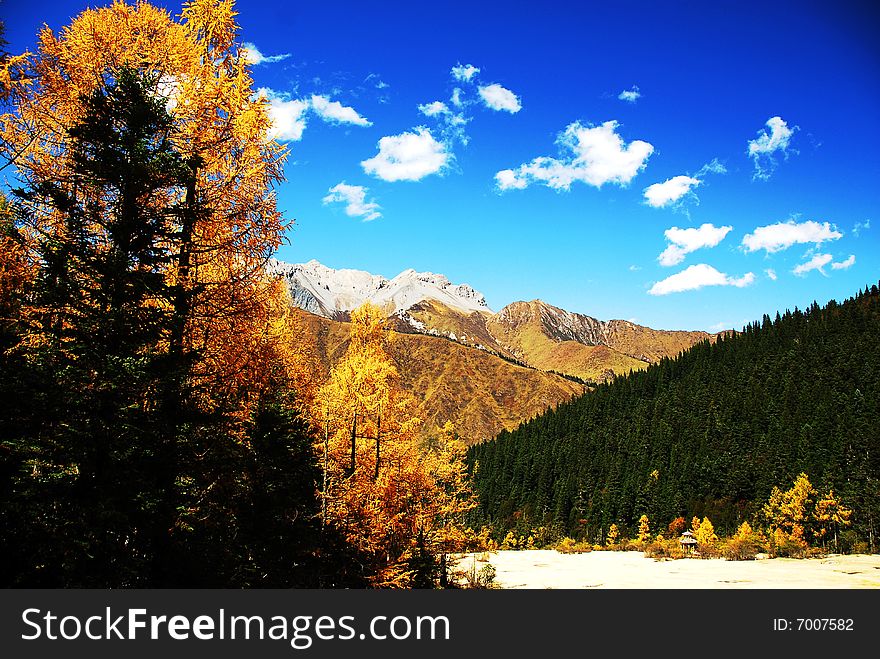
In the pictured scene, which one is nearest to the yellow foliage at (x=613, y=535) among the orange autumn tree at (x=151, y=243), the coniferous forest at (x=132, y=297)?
the coniferous forest at (x=132, y=297)

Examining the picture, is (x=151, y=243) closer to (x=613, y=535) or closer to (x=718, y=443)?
(x=613, y=535)

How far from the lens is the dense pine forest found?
9825 centimetres

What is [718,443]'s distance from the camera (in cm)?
12569

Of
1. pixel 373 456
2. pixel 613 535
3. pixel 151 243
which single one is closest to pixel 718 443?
pixel 613 535

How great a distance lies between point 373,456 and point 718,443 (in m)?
133

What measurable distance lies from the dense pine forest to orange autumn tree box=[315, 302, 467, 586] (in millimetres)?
64527

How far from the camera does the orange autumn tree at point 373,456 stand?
16391 mm

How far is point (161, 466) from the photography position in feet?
25.8

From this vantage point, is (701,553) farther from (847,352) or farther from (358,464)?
(847,352)

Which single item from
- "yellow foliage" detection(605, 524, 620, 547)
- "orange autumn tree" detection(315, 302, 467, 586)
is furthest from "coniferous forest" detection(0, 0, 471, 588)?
"yellow foliage" detection(605, 524, 620, 547)

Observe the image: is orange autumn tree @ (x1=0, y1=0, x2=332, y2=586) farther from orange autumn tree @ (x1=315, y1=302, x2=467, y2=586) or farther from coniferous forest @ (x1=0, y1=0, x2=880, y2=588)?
orange autumn tree @ (x1=315, y1=302, x2=467, y2=586)
